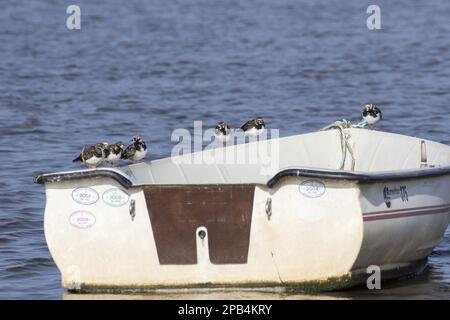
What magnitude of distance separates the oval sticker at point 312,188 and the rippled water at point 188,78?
2.97 feet

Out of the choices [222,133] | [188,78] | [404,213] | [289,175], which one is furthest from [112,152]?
[188,78]

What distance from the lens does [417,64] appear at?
27.4 m

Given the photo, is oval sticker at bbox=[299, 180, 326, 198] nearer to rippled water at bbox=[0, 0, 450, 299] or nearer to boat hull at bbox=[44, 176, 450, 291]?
boat hull at bbox=[44, 176, 450, 291]

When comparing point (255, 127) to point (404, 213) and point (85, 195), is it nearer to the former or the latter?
point (404, 213)

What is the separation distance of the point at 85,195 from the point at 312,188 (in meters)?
1.86

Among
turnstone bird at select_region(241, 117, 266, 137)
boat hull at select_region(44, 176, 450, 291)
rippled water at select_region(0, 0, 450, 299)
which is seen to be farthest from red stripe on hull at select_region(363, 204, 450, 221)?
turnstone bird at select_region(241, 117, 266, 137)

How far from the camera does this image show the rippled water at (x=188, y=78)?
14773 millimetres

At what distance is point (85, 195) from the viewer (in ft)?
33.5

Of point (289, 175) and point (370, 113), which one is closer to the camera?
point (289, 175)

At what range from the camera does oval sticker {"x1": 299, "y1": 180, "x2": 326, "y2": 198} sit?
10.1 metres

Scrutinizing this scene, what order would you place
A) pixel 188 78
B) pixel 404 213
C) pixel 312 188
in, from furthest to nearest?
pixel 188 78
pixel 404 213
pixel 312 188

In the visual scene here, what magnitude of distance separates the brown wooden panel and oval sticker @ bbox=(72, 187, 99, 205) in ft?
1.42

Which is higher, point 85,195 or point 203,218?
point 85,195

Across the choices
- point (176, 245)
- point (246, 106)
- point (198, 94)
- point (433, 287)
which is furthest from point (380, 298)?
point (198, 94)
